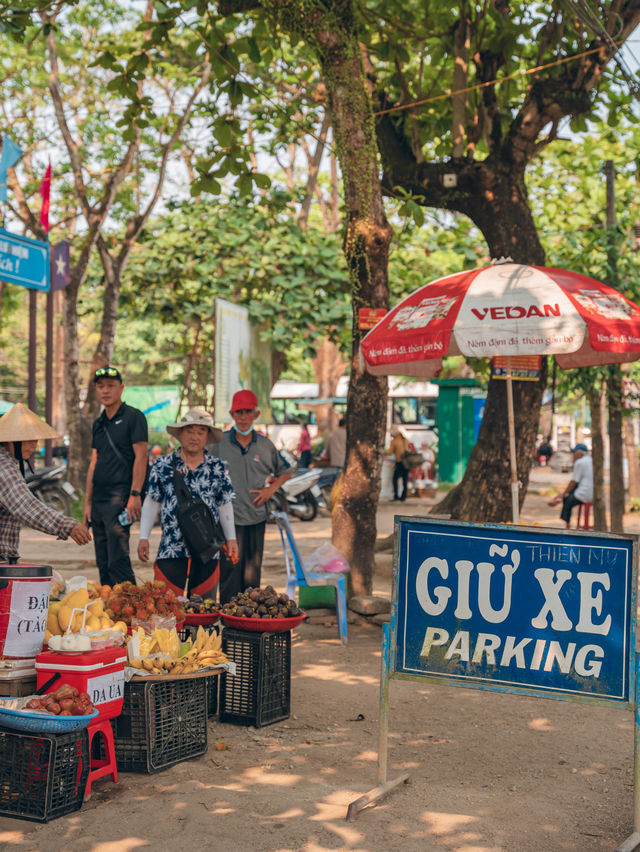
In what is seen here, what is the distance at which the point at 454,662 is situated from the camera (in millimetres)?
4168

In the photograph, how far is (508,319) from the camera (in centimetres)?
621

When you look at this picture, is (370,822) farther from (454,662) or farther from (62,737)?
(62,737)

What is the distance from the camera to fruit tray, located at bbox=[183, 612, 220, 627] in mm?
5590

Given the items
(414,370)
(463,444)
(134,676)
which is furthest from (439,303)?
(463,444)

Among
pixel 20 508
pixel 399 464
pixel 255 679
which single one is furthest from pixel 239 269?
pixel 20 508

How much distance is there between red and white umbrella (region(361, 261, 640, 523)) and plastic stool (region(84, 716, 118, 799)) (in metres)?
3.22

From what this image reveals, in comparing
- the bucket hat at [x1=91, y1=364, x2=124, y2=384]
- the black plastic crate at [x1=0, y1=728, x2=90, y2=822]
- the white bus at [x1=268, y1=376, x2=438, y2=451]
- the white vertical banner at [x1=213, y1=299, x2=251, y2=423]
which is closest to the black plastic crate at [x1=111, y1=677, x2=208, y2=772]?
the black plastic crate at [x1=0, y1=728, x2=90, y2=822]

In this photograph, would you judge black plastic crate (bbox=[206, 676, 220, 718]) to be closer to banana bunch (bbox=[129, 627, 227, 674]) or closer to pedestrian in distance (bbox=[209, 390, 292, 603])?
banana bunch (bbox=[129, 627, 227, 674])

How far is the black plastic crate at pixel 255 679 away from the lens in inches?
213

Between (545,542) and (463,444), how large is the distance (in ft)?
66.8

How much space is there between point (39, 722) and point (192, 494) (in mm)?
2389

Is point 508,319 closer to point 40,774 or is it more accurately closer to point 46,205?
point 40,774

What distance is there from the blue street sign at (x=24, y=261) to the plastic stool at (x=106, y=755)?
482 cm

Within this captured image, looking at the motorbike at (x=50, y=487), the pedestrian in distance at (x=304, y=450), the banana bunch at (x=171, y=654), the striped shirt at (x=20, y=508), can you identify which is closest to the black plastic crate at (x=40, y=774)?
the banana bunch at (x=171, y=654)
